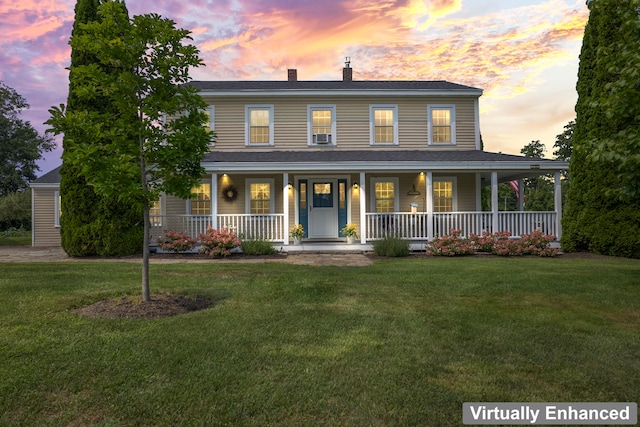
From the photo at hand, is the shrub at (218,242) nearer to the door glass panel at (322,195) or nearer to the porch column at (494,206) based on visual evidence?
the door glass panel at (322,195)

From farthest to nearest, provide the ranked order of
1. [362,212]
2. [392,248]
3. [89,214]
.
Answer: [362,212] < [89,214] < [392,248]

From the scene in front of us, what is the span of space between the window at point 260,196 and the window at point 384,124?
14.8 feet

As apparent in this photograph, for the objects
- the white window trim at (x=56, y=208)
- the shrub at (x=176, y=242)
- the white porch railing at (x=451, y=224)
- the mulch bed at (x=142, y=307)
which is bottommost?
the mulch bed at (x=142, y=307)

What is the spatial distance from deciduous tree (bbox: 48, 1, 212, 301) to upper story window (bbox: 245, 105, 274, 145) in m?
9.34

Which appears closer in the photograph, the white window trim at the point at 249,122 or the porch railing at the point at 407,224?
the porch railing at the point at 407,224

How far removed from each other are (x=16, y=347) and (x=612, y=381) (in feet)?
17.6

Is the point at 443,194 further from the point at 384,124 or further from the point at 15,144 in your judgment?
the point at 15,144

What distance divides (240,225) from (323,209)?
3.25m

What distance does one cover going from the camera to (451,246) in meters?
11.6

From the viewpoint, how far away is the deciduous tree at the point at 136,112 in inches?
190

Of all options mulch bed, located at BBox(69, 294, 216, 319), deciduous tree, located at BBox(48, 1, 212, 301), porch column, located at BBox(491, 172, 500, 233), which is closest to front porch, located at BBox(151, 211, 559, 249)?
porch column, located at BBox(491, 172, 500, 233)

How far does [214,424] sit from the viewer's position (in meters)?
2.45

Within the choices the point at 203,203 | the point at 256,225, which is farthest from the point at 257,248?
the point at 203,203

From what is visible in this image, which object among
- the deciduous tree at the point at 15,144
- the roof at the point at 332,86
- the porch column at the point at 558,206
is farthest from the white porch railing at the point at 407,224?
the deciduous tree at the point at 15,144
